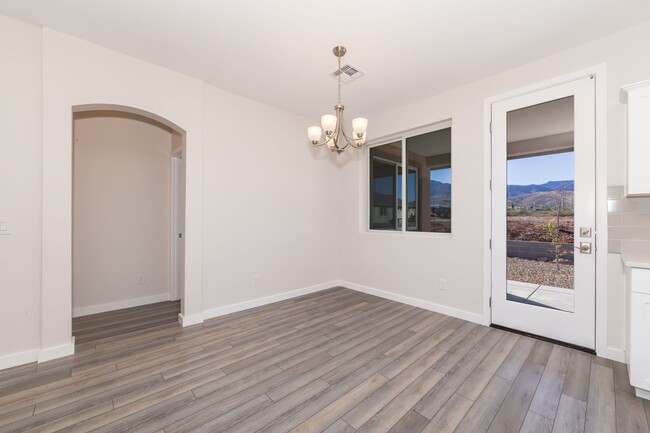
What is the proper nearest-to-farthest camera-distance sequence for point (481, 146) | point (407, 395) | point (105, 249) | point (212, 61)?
1. point (407, 395)
2. point (212, 61)
3. point (481, 146)
4. point (105, 249)

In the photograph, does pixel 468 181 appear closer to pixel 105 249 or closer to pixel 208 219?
pixel 208 219

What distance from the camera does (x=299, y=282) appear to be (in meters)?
4.50

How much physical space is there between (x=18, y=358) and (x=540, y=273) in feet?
16.4

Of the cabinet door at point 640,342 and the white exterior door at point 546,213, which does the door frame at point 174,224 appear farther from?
the cabinet door at point 640,342

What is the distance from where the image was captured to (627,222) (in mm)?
2393

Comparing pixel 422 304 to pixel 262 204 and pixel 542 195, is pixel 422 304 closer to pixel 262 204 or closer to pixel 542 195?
pixel 542 195

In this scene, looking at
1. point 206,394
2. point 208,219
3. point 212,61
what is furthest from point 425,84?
point 206,394

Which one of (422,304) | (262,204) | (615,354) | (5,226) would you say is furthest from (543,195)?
(5,226)

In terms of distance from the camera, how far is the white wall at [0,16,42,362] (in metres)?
2.30

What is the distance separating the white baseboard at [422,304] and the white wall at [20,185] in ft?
12.7

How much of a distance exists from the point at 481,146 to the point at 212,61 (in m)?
3.21

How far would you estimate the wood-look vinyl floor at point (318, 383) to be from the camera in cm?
172

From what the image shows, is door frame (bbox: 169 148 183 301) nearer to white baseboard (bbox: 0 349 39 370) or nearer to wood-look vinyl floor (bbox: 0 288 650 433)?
wood-look vinyl floor (bbox: 0 288 650 433)

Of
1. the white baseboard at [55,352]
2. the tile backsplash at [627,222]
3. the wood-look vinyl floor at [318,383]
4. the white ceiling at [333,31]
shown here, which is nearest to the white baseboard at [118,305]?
the wood-look vinyl floor at [318,383]
